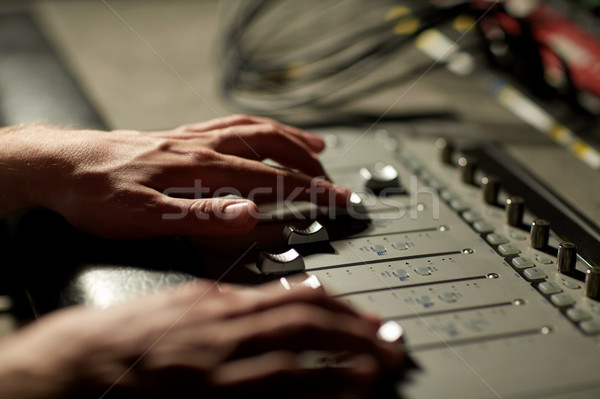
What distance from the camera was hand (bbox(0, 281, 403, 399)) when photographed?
40 cm

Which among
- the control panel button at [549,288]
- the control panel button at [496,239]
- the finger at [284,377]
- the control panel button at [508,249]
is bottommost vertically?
the finger at [284,377]

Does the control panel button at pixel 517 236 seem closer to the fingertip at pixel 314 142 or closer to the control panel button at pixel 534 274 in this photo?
the control panel button at pixel 534 274

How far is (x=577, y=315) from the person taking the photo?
49 centimetres

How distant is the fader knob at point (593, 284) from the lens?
512 millimetres

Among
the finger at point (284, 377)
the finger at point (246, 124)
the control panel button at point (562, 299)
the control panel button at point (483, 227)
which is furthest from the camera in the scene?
the finger at point (246, 124)

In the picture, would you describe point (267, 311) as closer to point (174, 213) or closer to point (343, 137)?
point (174, 213)

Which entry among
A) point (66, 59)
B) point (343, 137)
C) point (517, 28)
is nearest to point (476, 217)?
point (343, 137)

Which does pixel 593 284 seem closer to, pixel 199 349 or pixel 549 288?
pixel 549 288

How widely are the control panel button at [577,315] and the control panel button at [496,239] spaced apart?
107 millimetres

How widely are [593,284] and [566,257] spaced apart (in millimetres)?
36

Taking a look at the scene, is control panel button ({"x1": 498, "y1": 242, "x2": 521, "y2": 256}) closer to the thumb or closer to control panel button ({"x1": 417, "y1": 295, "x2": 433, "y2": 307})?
control panel button ({"x1": 417, "y1": 295, "x2": 433, "y2": 307})

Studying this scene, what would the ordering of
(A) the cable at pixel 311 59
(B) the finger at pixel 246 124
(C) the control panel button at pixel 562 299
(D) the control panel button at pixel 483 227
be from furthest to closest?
1. (A) the cable at pixel 311 59
2. (B) the finger at pixel 246 124
3. (D) the control panel button at pixel 483 227
4. (C) the control panel button at pixel 562 299

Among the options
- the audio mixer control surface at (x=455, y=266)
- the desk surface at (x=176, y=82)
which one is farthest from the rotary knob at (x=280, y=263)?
the desk surface at (x=176, y=82)

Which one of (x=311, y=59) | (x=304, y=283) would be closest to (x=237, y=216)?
(x=304, y=283)
